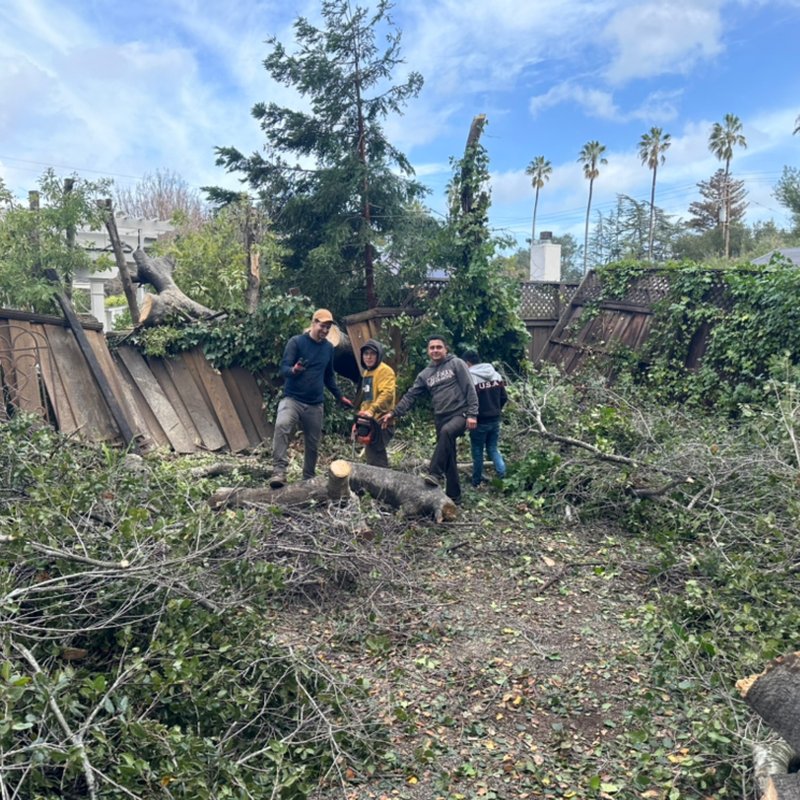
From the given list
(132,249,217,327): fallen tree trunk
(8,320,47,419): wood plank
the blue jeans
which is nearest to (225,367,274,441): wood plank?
(132,249,217,327): fallen tree trunk

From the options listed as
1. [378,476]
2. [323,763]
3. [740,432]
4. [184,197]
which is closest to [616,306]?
[740,432]

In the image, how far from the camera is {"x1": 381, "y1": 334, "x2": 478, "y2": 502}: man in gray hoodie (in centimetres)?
646

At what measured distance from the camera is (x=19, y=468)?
15.3 ft

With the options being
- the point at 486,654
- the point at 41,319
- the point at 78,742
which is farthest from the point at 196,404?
the point at 78,742

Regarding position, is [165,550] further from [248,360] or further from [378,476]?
[248,360]

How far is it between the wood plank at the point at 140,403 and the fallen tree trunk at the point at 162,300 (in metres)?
0.73

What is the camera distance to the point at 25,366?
7.53 meters

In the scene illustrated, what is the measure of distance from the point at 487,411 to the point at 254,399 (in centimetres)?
352

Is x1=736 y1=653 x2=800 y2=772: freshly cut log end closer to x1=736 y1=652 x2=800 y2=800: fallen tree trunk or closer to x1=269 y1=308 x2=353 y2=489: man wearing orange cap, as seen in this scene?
x1=736 y1=652 x2=800 y2=800: fallen tree trunk

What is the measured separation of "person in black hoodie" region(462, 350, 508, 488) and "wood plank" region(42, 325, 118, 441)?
4.02 meters

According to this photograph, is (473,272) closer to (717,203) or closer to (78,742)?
(78,742)

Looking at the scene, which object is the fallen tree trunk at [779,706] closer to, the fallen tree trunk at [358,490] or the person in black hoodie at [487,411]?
the fallen tree trunk at [358,490]

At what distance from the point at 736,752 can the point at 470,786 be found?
45.1 inches

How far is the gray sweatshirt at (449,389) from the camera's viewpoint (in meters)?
6.49
